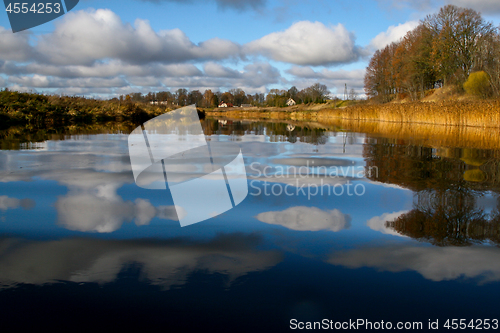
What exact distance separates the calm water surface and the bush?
32.8 m

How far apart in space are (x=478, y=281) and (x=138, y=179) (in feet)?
17.2

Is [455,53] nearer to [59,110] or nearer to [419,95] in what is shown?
[419,95]

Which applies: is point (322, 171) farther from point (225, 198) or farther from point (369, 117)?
point (369, 117)

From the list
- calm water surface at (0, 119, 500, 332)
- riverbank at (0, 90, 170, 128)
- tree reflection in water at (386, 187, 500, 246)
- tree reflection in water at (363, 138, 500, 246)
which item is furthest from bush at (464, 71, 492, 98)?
tree reflection in water at (386, 187, 500, 246)

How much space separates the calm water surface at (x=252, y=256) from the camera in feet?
8.43

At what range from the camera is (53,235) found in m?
3.89

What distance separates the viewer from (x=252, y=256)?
135 inches

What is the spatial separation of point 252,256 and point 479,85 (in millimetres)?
39337

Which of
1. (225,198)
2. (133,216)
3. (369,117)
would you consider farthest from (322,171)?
(369,117)

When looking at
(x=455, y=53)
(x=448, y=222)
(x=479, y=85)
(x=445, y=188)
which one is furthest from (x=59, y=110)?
(x=455, y=53)

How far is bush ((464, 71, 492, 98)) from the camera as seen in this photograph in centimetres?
3391

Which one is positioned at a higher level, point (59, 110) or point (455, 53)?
point (455, 53)

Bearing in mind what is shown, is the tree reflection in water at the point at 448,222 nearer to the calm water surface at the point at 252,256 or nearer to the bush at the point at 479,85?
the calm water surface at the point at 252,256

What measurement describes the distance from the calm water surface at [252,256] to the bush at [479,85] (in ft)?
108
